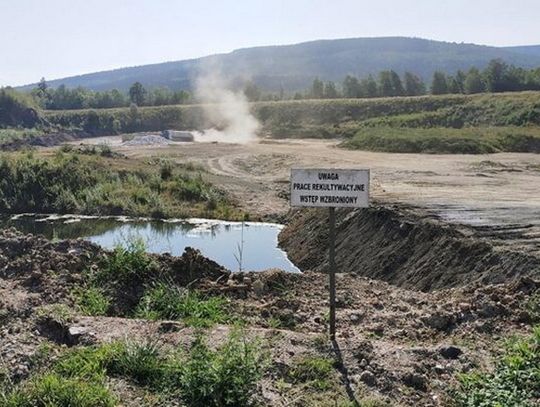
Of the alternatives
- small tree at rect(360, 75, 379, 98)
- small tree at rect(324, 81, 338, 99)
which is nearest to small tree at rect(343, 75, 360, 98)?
small tree at rect(360, 75, 379, 98)

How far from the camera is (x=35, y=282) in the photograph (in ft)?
34.1

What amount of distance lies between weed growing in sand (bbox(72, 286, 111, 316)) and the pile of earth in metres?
0.20

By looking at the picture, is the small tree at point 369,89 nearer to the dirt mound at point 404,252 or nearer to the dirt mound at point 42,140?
the dirt mound at point 42,140

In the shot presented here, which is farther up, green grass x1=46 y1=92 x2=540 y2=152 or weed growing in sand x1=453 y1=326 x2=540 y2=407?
weed growing in sand x1=453 y1=326 x2=540 y2=407

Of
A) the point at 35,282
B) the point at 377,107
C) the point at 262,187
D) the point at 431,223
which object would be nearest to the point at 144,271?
the point at 35,282

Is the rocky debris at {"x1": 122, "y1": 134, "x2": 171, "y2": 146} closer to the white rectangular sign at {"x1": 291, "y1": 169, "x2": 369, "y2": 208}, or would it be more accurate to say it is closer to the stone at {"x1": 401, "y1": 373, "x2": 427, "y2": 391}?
the white rectangular sign at {"x1": 291, "y1": 169, "x2": 369, "y2": 208}

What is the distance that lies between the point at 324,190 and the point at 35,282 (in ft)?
15.0

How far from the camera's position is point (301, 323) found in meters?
9.80

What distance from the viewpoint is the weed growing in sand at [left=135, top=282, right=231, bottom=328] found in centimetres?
950

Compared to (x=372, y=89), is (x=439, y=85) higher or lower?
A: higher

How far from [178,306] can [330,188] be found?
2714 mm

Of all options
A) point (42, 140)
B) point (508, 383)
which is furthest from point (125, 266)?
point (42, 140)

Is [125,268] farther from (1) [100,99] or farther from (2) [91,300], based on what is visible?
(1) [100,99]

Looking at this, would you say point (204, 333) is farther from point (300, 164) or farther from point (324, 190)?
point (300, 164)
